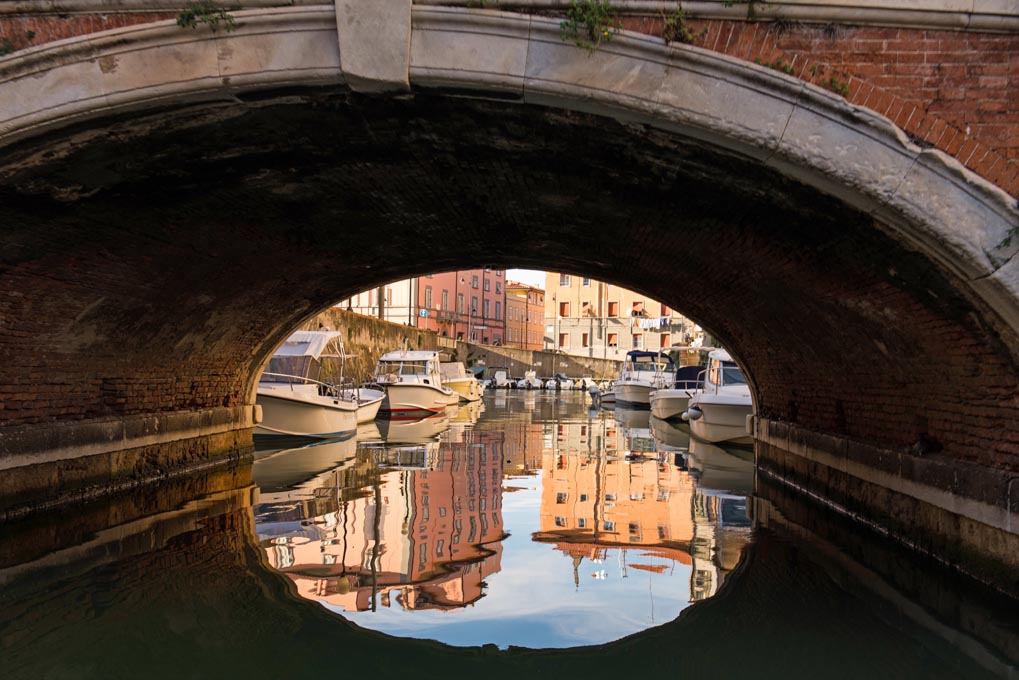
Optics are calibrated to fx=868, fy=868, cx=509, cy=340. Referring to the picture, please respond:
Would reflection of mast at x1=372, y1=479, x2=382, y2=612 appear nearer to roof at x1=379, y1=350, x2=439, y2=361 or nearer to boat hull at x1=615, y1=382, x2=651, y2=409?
roof at x1=379, y1=350, x2=439, y2=361

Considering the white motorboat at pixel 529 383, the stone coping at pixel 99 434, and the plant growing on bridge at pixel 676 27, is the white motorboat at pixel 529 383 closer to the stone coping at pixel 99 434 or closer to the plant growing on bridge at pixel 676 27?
the stone coping at pixel 99 434

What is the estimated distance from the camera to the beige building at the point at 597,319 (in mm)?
60938

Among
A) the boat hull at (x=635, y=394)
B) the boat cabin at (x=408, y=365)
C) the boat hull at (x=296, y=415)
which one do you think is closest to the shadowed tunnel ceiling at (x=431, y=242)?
the boat hull at (x=296, y=415)

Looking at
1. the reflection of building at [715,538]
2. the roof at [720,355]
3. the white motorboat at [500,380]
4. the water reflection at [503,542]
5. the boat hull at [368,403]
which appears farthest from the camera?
the white motorboat at [500,380]

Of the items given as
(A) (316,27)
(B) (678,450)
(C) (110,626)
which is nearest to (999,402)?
(A) (316,27)

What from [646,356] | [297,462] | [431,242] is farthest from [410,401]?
[431,242]

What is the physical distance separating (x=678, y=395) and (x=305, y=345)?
9.94 m

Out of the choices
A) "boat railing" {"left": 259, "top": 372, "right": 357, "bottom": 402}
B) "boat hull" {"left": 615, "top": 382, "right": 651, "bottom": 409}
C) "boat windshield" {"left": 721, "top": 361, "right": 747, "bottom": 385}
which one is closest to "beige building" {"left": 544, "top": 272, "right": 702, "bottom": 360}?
"boat hull" {"left": 615, "top": 382, "right": 651, "bottom": 409}

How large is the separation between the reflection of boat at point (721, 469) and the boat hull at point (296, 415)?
22.8 feet

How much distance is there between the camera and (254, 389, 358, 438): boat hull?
1585cm

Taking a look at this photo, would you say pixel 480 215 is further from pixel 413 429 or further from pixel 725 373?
pixel 413 429

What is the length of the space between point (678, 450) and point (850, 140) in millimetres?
12075

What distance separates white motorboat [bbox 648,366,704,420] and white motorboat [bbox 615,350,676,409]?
5.08 metres

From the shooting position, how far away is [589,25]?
4.83 m
